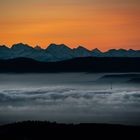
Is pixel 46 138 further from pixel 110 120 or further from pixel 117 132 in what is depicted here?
pixel 110 120

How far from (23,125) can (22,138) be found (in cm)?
1173

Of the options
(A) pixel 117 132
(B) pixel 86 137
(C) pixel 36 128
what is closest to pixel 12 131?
(C) pixel 36 128

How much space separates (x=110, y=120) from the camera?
155125 millimetres

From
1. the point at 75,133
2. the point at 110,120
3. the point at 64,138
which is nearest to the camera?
the point at 64,138

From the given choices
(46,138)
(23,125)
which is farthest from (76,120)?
(46,138)

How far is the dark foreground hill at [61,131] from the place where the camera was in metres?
71.2

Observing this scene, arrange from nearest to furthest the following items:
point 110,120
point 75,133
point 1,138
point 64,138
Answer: point 1,138 < point 64,138 < point 75,133 < point 110,120

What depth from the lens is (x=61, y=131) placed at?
7725 cm

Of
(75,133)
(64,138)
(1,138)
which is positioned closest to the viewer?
(1,138)

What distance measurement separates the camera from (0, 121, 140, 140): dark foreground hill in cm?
7123

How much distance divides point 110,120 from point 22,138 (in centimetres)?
8830

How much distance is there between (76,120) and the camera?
516ft

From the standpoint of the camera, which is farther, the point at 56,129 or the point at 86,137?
the point at 56,129

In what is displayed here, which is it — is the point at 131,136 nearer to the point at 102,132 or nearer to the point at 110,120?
the point at 102,132
